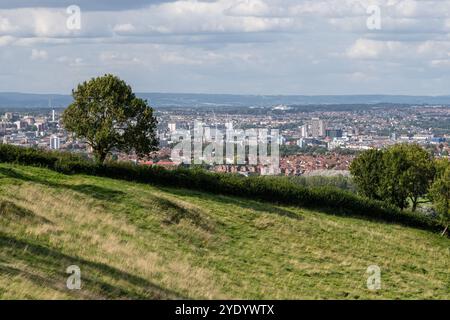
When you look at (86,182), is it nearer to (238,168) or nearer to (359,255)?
(359,255)

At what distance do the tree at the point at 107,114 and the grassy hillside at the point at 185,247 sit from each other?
3.80 meters

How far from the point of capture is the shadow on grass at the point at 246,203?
128ft

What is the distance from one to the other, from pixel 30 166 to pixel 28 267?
24.1 meters

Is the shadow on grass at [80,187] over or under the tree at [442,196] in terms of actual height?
over

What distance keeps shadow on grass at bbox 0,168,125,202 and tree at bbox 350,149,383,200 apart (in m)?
31.0

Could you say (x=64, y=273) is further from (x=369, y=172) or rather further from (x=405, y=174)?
(x=369, y=172)

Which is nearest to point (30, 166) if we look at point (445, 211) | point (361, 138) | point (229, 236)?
point (229, 236)

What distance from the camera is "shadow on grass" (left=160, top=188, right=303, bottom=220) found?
3916 cm

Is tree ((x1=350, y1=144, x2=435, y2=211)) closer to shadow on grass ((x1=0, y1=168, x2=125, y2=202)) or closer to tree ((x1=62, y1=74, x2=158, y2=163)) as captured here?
tree ((x1=62, y1=74, x2=158, y2=163))

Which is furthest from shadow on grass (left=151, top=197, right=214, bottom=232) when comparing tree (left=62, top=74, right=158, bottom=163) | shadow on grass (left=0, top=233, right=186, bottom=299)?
shadow on grass (left=0, top=233, right=186, bottom=299)

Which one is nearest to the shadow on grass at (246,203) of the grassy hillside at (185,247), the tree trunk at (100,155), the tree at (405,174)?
the grassy hillside at (185,247)

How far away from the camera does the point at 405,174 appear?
58281mm

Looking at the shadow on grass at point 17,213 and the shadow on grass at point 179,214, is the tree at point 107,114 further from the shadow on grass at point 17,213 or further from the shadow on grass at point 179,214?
the shadow on grass at point 17,213
